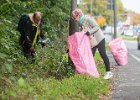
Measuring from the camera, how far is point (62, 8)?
61.9 ft

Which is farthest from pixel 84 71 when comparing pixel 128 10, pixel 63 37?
pixel 128 10

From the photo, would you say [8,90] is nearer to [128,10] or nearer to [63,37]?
[63,37]

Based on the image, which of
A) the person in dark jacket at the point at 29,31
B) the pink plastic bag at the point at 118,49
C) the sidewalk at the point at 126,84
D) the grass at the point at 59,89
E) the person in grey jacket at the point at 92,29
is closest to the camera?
the grass at the point at 59,89

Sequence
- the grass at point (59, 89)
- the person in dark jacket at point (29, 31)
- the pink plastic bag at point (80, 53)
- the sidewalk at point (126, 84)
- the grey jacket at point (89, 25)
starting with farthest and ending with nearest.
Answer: the person in dark jacket at point (29, 31), the grey jacket at point (89, 25), the pink plastic bag at point (80, 53), the sidewalk at point (126, 84), the grass at point (59, 89)

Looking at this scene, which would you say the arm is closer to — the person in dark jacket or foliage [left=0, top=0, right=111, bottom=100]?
foliage [left=0, top=0, right=111, bottom=100]

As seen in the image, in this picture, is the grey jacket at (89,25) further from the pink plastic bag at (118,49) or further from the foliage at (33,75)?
the pink plastic bag at (118,49)

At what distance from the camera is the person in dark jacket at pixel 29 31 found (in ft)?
36.9

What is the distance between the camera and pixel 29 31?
11.4 metres

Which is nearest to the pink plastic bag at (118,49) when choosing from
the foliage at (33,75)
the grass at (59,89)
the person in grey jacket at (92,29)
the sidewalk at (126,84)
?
the sidewalk at (126,84)

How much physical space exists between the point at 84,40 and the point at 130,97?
2.32 m

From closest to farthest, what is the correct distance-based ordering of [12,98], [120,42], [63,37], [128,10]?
[12,98]
[120,42]
[63,37]
[128,10]

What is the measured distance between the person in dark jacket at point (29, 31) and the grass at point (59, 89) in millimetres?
1594

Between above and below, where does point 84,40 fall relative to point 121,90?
above

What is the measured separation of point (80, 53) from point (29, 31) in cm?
136
